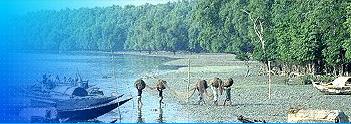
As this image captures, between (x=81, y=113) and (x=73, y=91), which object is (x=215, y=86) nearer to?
(x=73, y=91)

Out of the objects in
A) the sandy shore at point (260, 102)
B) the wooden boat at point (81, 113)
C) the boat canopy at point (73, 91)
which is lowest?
the sandy shore at point (260, 102)

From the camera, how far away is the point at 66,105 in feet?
82.5

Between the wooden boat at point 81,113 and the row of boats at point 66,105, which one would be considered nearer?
the row of boats at point 66,105

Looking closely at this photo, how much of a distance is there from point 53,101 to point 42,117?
3.35 metres

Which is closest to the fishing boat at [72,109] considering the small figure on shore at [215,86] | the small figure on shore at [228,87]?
the small figure on shore at [215,86]

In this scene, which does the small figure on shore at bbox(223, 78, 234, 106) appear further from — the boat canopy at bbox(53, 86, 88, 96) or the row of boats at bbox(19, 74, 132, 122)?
the boat canopy at bbox(53, 86, 88, 96)

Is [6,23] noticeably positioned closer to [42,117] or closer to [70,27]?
[70,27]

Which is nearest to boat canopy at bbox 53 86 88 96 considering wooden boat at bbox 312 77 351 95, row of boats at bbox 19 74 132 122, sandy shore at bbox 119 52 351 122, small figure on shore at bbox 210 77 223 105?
row of boats at bbox 19 74 132 122

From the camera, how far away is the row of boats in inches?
922

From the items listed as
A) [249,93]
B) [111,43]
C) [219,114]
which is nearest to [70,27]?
[111,43]

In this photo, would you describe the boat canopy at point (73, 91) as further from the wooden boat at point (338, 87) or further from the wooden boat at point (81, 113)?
the wooden boat at point (338, 87)

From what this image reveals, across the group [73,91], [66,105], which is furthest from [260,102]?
[66,105]

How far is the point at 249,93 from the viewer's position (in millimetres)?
33844

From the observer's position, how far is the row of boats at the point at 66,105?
76.8ft
